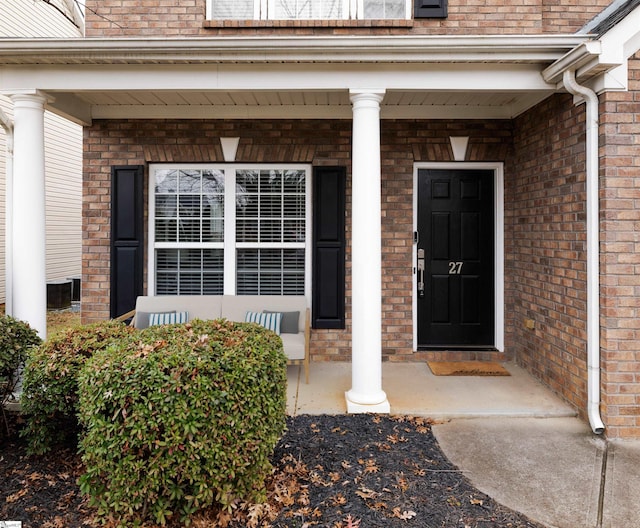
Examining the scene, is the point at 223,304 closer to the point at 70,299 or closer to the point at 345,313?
the point at 345,313

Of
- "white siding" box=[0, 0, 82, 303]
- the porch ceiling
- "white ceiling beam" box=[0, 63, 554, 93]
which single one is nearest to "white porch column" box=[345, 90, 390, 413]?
"white ceiling beam" box=[0, 63, 554, 93]

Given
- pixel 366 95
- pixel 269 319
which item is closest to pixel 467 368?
pixel 269 319

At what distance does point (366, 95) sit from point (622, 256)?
7.93 ft

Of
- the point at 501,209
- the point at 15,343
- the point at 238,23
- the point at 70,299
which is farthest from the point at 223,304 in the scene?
the point at 70,299

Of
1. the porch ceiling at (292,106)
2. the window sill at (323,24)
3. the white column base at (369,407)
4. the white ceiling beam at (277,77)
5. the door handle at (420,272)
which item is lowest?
the white column base at (369,407)

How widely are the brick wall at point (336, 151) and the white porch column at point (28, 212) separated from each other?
135 cm

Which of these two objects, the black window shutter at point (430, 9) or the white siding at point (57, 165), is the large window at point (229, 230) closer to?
the black window shutter at point (430, 9)

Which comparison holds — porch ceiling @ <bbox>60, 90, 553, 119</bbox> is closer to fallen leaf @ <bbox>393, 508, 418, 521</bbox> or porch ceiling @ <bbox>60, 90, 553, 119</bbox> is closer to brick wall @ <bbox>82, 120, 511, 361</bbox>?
brick wall @ <bbox>82, 120, 511, 361</bbox>

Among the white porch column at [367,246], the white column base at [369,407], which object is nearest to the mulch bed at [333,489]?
the white column base at [369,407]

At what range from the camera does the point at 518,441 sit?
143 inches

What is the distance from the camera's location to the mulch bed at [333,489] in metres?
2.55

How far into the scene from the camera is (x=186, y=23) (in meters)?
5.16

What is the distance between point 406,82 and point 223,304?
3110 mm

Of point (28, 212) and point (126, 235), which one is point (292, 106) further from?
point (28, 212)
